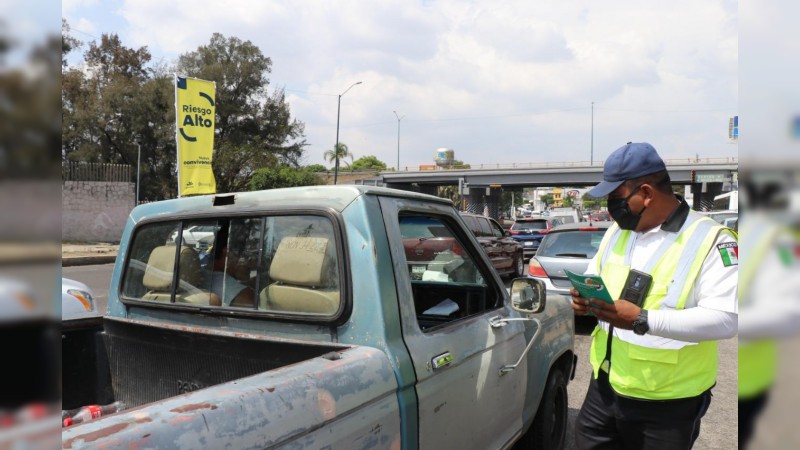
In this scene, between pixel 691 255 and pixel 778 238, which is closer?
pixel 778 238

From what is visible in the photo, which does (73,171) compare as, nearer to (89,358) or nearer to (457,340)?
(89,358)

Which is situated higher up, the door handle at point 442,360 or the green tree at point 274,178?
the green tree at point 274,178

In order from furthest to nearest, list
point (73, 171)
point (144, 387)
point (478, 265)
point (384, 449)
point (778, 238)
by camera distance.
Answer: point (73, 171)
point (478, 265)
point (144, 387)
point (384, 449)
point (778, 238)

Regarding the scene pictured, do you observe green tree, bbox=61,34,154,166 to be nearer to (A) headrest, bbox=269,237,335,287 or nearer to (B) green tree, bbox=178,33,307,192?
(B) green tree, bbox=178,33,307,192

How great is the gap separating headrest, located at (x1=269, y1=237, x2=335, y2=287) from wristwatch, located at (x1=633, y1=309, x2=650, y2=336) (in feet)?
4.10

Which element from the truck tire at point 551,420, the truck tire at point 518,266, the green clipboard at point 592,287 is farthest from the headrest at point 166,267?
the truck tire at point 518,266

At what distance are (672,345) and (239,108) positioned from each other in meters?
39.7

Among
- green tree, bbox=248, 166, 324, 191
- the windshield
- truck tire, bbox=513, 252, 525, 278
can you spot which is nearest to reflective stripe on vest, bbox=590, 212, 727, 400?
truck tire, bbox=513, 252, 525, 278

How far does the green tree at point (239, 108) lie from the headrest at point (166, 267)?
118 ft

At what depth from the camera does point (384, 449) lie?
1898 millimetres

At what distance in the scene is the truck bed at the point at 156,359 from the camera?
2.39 metres

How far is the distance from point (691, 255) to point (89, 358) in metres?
2.97

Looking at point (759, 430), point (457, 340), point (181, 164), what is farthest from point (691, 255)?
point (181, 164)

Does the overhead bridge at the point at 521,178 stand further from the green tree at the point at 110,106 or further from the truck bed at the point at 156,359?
the truck bed at the point at 156,359
